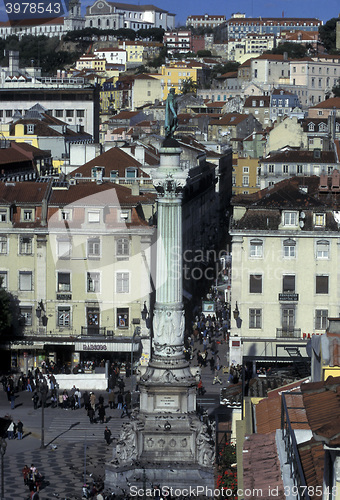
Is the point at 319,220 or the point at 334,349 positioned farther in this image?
the point at 319,220

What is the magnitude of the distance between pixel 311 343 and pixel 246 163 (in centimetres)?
9707

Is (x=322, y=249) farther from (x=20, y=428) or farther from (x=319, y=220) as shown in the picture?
(x=20, y=428)

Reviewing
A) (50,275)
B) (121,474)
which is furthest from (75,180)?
(121,474)

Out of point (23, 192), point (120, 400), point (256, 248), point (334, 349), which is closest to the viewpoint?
point (334, 349)

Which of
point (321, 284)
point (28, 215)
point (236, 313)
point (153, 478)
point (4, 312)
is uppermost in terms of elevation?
point (28, 215)

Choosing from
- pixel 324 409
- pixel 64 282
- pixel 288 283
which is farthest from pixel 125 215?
pixel 324 409

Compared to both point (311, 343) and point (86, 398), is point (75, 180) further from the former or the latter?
point (311, 343)

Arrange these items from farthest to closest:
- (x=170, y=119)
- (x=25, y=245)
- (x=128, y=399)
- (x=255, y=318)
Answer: (x=25, y=245) → (x=255, y=318) → (x=128, y=399) → (x=170, y=119)

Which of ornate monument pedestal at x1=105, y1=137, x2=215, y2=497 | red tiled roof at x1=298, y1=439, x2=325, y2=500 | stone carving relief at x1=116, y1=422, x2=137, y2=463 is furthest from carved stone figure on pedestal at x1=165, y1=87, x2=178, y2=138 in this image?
red tiled roof at x1=298, y1=439, x2=325, y2=500

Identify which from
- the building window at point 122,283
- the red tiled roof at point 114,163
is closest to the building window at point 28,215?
the building window at point 122,283

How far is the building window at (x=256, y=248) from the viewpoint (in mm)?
52344

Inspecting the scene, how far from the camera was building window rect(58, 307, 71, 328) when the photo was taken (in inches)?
2181

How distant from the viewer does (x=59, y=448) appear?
4119 centimetres

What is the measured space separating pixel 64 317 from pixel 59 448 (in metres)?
14.7
